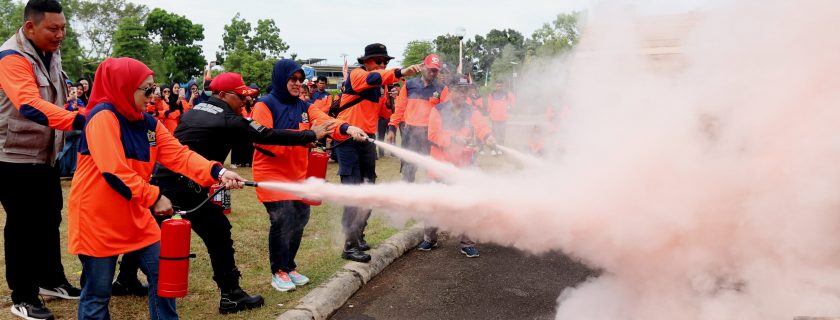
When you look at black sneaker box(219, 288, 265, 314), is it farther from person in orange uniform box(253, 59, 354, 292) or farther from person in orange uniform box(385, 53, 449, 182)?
person in orange uniform box(385, 53, 449, 182)

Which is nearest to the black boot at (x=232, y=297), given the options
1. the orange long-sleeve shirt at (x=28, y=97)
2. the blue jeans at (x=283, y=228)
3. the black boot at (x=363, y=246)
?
the blue jeans at (x=283, y=228)

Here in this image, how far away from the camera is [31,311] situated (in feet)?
13.9

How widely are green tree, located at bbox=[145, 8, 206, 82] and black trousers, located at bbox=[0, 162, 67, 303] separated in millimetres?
60218

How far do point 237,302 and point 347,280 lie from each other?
3.39ft

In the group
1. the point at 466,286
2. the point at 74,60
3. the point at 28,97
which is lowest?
the point at 466,286

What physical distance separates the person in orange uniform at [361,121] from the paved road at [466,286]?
0.50 meters

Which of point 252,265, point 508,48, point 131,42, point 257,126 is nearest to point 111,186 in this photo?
point 257,126

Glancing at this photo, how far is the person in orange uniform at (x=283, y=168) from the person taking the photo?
4.98 m

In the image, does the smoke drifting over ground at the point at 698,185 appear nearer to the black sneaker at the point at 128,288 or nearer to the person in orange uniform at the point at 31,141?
the black sneaker at the point at 128,288

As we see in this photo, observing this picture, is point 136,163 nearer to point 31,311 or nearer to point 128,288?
point 31,311

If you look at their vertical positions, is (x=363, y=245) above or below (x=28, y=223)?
below

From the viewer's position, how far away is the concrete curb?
452 centimetres

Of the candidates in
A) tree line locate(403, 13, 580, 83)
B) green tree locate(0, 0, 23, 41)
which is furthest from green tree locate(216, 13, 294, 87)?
tree line locate(403, 13, 580, 83)

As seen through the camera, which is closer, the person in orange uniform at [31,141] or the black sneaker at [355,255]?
the person in orange uniform at [31,141]
